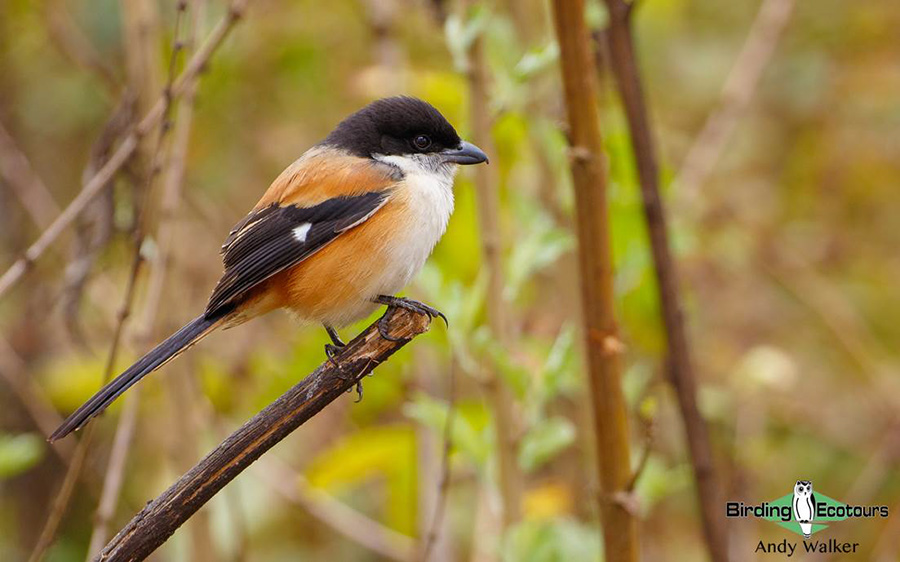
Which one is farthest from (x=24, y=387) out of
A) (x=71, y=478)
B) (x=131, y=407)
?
(x=71, y=478)

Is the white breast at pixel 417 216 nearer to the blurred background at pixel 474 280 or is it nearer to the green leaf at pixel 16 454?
the blurred background at pixel 474 280

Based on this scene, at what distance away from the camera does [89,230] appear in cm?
282

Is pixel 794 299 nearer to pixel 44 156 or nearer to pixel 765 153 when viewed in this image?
pixel 765 153

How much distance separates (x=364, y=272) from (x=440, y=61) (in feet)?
8.07

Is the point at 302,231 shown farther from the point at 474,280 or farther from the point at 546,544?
the point at 546,544

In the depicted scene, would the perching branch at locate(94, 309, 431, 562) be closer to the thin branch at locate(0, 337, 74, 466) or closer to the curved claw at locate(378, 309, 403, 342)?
the curved claw at locate(378, 309, 403, 342)

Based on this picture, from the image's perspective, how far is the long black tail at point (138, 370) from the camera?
74.7 inches

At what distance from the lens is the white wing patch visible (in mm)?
2504

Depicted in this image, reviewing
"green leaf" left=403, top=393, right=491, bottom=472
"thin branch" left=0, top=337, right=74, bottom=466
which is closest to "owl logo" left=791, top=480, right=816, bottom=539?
"green leaf" left=403, top=393, right=491, bottom=472

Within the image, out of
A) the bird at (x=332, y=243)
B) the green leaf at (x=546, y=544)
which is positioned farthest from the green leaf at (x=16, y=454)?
the green leaf at (x=546, y=544)

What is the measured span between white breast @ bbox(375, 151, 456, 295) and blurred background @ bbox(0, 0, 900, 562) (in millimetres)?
128

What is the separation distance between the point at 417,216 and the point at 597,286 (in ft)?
2.22

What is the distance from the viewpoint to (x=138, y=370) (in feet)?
7.02

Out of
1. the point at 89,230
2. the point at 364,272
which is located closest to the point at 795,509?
the point at 364,272
